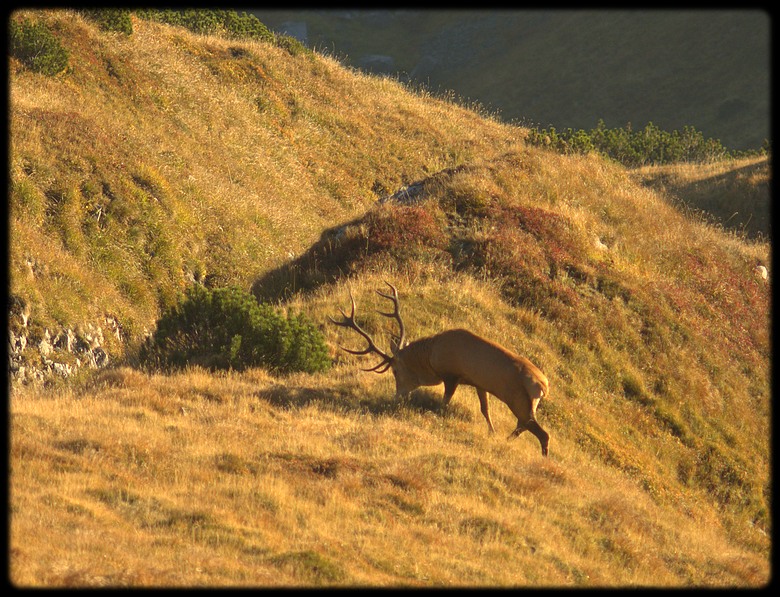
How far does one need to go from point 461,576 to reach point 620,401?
1111 cm

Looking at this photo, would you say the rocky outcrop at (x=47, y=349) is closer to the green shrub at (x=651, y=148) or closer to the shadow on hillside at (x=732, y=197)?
the shadow on hillside at (x=732, y=197)

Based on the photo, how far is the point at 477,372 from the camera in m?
14.6

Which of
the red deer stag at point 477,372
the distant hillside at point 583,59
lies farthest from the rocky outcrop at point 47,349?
the distant hillside at point 583,59

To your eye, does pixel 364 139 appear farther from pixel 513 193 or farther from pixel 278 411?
pixel 278 411

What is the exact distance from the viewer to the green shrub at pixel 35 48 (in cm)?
2903

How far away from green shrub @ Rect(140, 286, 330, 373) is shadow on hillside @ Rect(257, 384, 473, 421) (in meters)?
1.31

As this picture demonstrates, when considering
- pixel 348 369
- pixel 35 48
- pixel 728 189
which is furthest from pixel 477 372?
pixel 728 189

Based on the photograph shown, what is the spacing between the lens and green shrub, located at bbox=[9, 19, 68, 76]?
29.0 meters

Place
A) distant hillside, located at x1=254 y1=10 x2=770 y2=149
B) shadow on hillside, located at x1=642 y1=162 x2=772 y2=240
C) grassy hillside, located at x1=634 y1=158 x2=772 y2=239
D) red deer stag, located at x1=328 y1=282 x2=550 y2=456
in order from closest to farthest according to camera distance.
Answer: red deer stag, located at x1=328 y1=282 x2=550 y2=456 → shadow on hillside, located at x1=642 y1=162 x2=772 y2=240 → grassy hillside, located at x1=634 y1=158 x2=772 y2=239 → distant hillside, located at x1=254 y1=10 x2=770 y2=149

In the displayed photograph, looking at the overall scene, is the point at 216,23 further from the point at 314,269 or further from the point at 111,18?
the point at 314,269

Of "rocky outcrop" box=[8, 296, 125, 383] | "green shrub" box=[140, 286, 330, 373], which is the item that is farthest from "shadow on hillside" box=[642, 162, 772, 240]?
"rocky outcrop" box=[8, 296, 125, 383]

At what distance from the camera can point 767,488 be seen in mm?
19219

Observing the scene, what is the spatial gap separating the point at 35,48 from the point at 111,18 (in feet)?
22.7

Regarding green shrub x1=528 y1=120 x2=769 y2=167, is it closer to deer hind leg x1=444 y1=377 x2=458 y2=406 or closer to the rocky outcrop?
the rocky outcrop
